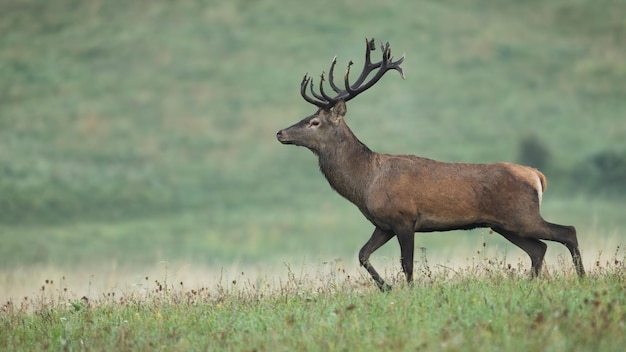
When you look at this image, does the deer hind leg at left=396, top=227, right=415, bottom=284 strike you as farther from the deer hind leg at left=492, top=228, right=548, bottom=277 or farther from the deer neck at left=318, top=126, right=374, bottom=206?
the deer hind leg at left=492, top=228, right=548, bottom=277

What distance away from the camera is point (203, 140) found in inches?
2140

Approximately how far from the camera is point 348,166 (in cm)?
1276

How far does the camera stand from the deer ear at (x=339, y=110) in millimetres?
13016

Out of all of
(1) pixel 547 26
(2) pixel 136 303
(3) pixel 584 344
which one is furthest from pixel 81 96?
(3) pixel 584 344

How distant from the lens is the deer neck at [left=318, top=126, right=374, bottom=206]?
41.1ft

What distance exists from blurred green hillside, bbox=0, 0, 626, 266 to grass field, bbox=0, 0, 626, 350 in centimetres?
14

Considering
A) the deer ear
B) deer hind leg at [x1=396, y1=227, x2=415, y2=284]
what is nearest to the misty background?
the deer ear

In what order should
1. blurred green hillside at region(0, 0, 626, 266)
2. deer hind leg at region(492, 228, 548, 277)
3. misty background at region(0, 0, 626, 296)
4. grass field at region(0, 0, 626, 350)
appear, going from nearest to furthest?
deer hind leg at region(492, 228, 548, 277), grass field at region(0, 0, 626, 350), misty background at region(0, 0, 626, 296), blurred green hillside at region(0, 0, 626, 266)

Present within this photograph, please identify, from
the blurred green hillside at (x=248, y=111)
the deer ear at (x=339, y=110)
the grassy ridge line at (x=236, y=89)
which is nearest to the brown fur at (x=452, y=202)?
the deer ear at (x=339, y=110)

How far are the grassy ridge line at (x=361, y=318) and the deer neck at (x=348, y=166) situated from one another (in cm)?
135

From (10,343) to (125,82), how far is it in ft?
168

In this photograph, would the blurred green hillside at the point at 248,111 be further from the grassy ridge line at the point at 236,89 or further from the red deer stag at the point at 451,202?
the red deer stag at the point at 451,202

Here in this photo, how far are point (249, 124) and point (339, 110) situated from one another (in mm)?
43189

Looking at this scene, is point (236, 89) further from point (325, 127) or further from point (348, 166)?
point (348, 166)
